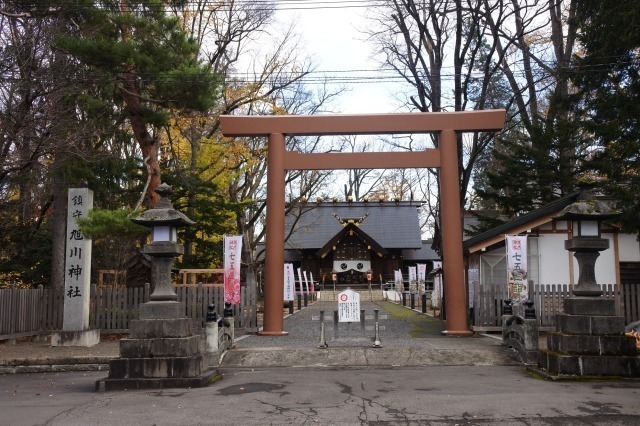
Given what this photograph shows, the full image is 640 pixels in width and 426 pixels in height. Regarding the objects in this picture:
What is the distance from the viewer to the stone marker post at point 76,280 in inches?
565

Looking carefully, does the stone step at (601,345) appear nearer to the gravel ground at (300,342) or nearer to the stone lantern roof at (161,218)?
the gravel ground at (300,342)

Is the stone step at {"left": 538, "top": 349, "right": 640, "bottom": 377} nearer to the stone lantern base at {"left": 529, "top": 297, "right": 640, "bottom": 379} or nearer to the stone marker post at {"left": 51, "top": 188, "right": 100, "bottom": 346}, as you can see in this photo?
the stone lantern base at {"left": 529, "top": 297, "right": 640, "bottom": 379}

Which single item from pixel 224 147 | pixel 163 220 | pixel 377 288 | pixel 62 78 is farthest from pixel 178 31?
pixel 377 288

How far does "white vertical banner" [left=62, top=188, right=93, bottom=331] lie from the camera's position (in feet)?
47.4

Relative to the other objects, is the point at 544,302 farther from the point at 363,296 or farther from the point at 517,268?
the point at 363,296

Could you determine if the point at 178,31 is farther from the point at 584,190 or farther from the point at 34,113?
the point at 584,190

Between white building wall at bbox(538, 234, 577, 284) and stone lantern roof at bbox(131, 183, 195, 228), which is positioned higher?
stone lantern roof at bbox(131, 183, 195, 228)

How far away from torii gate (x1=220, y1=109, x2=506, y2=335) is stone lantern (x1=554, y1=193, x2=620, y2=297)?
16.0 feet

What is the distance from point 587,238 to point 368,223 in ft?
129

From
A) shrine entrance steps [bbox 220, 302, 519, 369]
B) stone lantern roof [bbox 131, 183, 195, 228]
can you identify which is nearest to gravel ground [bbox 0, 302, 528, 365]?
shrine entrance steps [bbox 220, 302, 519, 369]

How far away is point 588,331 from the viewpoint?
30.6ft

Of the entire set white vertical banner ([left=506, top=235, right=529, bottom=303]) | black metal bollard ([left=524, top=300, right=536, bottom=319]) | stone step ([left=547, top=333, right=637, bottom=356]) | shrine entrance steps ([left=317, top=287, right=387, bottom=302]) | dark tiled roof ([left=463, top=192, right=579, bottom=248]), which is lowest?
shrine entrance steps ([left=317, top=287, right=387, bottom=302])

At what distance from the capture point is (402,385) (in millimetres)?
9086

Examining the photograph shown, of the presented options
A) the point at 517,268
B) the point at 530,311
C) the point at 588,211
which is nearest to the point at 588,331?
the point at 530,311
